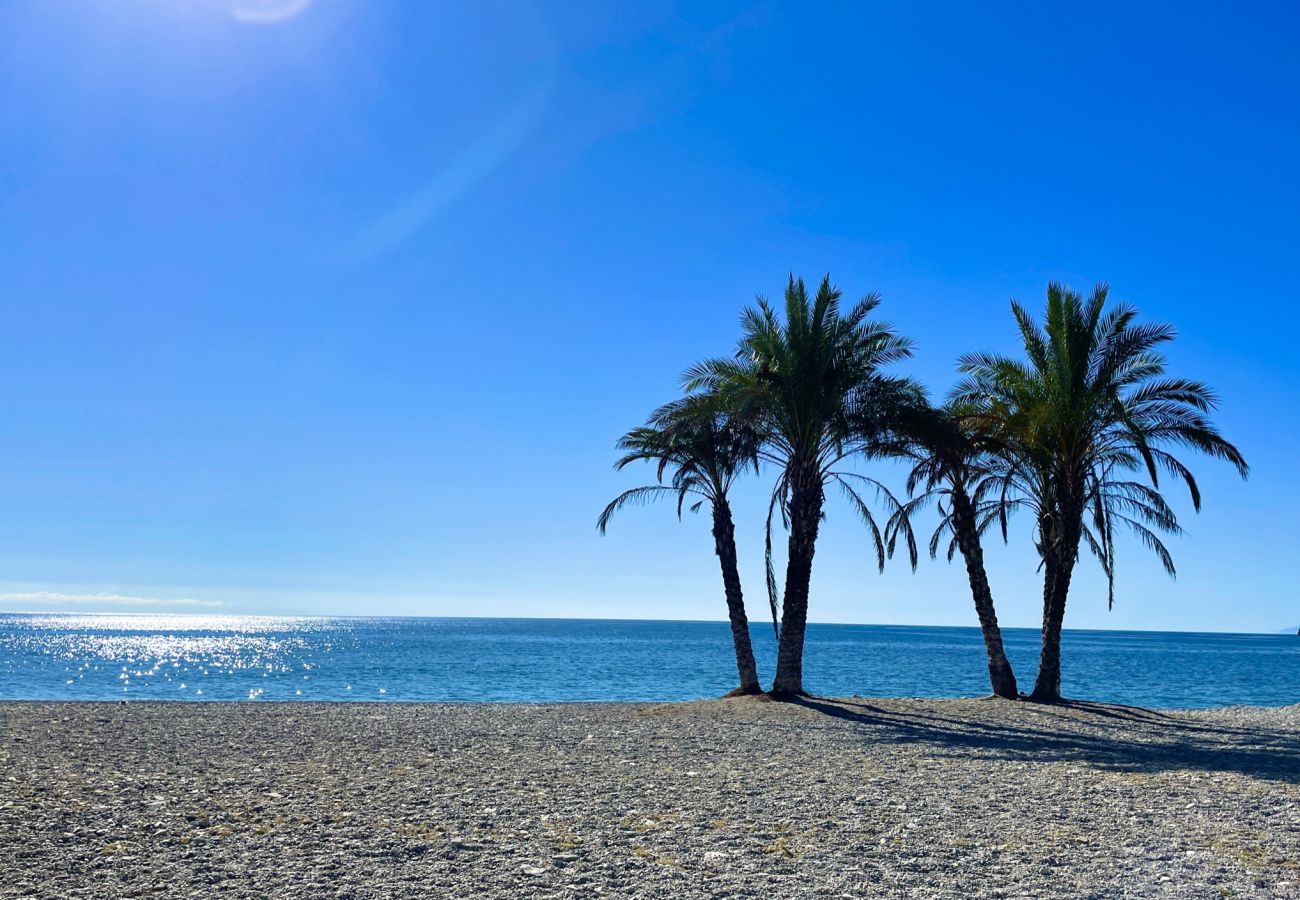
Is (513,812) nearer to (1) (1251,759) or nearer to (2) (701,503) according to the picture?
(1) (1251,759)

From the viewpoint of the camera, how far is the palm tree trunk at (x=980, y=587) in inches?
1073

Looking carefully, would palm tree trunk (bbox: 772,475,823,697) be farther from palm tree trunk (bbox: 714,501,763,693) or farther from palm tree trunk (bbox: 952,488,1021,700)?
palm tree trunk (bbox: 952,488,1021,700)

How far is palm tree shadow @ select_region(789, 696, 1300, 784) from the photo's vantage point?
49.5 feet

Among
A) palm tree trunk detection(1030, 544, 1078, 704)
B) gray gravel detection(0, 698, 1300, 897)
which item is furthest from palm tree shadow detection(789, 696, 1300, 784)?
palm tree trunk detection(1030, 544, 1078, 704)

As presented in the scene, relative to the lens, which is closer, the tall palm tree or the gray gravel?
the gray gravel

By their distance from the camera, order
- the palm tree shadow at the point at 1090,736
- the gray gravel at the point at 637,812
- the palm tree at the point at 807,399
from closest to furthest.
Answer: the gray gravel at the point at 637,812
the palm tree shadow at the point at 1090,736
the palm tree at the point at 807,399

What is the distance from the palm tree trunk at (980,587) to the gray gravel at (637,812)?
8039mm

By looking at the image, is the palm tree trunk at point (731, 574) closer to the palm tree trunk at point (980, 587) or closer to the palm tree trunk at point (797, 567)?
the palm tree trunk at point (797, 567)

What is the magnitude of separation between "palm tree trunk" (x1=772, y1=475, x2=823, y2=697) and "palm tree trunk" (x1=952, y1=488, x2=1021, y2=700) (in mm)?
4208

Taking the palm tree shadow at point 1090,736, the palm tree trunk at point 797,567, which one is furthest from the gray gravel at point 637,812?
the palm tree trunk at point 797,567

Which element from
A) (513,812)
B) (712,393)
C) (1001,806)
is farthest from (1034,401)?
→ (513,812)

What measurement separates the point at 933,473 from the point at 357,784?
63.7 ft

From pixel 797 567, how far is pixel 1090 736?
8859 millimetres

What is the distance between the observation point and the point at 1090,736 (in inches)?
743
